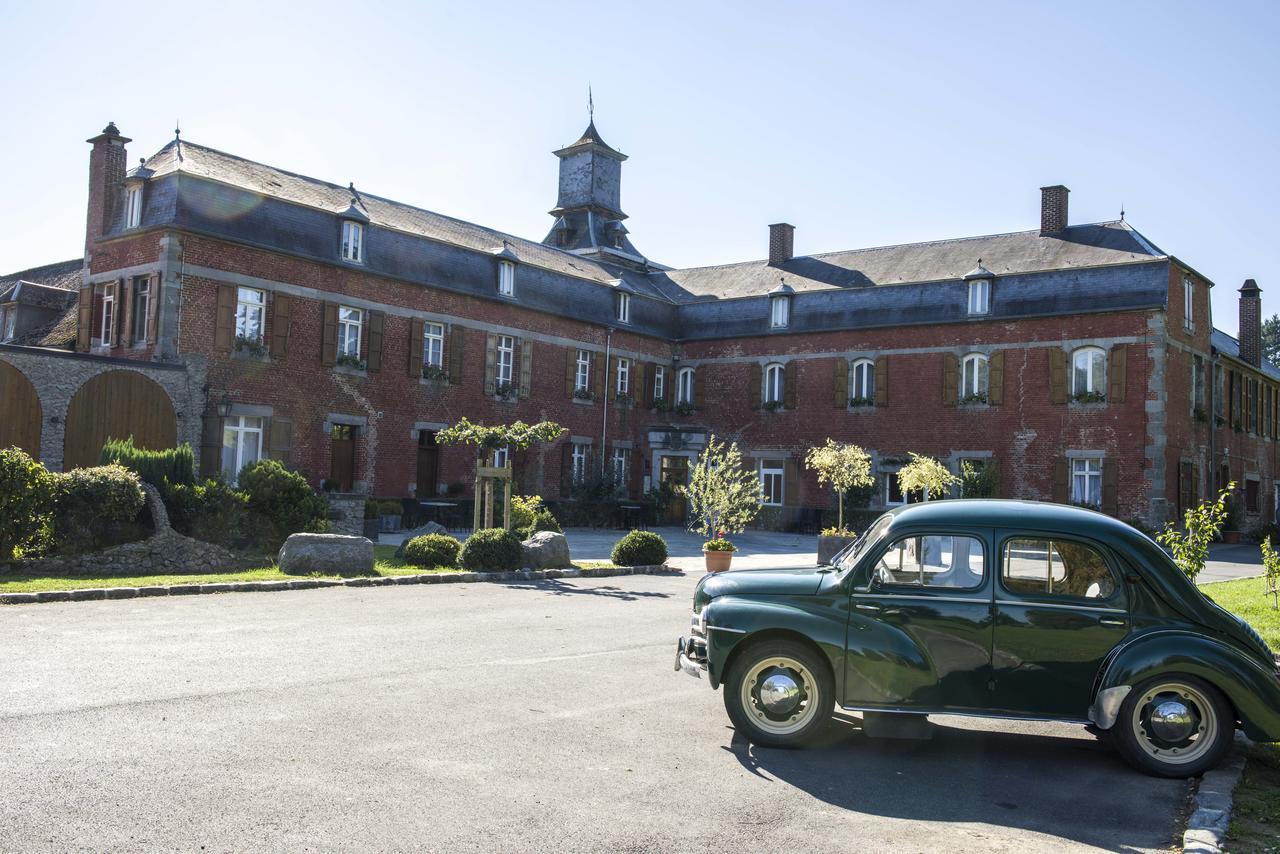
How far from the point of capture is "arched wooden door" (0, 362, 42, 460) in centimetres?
1962

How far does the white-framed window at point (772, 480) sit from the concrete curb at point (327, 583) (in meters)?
16.3

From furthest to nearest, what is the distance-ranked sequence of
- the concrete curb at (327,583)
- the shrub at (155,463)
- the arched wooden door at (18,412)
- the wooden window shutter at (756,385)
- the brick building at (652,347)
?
1. the wooden window shutter at (756,385)
2. the brick building at (652,347)
3. the arched wooden door at (18,412)
4. the shrub at (155,463)
5. the concrete curb at (327,583)

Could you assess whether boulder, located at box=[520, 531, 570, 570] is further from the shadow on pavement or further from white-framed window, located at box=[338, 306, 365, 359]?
white-framed window, located at box=[338, 306, 365, 359]

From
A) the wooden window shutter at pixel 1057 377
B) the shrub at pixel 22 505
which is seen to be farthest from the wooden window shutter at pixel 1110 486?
the shrub at pixel 22 505

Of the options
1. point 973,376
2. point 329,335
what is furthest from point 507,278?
point 973,376

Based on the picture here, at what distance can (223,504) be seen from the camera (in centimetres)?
A: 1599

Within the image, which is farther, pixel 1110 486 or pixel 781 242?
pixel 781 242

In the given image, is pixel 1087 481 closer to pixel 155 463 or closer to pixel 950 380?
pixel 950 380

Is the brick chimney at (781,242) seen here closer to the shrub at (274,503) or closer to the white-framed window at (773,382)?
the white-framed window at (773,382)

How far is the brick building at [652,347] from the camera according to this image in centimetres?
2464

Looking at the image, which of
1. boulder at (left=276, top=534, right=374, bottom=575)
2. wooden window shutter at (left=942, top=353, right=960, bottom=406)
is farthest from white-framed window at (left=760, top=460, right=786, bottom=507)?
boulder at (left=276, top=534, right=374, bottom=575)

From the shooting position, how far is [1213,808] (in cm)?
543

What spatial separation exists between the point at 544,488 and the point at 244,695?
2497 cm

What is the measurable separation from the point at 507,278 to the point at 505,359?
2.42 meters
